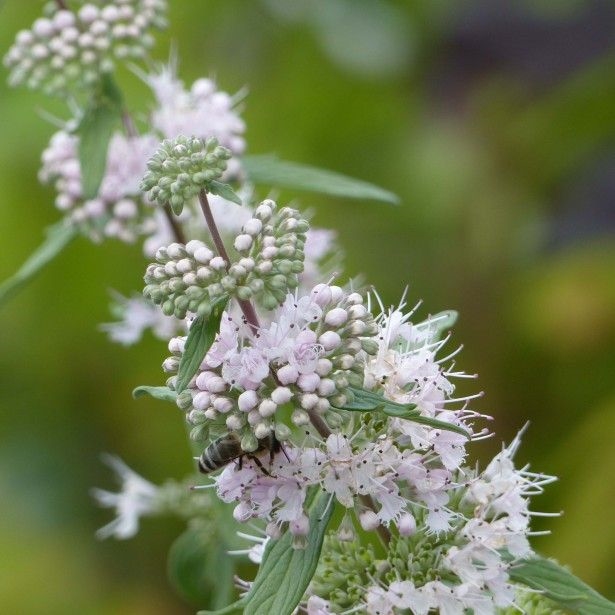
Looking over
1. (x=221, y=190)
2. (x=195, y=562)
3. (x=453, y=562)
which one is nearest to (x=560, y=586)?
(x=453, y=562)

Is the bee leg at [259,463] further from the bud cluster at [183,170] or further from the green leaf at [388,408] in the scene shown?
the bud cluster at [183,170]

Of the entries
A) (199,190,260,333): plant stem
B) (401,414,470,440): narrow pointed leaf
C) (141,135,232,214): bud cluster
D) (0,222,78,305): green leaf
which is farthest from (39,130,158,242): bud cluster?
(401,414,470,440): narrow pointed leaf

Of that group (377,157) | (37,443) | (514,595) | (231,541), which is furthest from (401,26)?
(514,595)

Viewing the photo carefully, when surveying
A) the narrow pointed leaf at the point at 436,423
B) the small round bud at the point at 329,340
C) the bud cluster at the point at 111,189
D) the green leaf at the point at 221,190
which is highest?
the bud cluster at the point at 111,189

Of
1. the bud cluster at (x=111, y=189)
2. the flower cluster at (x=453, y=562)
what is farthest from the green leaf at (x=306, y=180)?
the flower cluster at (x=453, y=562)

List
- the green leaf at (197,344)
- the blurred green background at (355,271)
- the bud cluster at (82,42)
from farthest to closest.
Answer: the blurred green background at (355,271), the bud cluster at (82,42), the green leaf at (197,344)

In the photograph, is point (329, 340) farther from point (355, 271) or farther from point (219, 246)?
point (355, 271)

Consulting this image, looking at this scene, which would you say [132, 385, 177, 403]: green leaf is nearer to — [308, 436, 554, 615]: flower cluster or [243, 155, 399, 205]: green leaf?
[308, 436, 554, 615]: flower cluster
